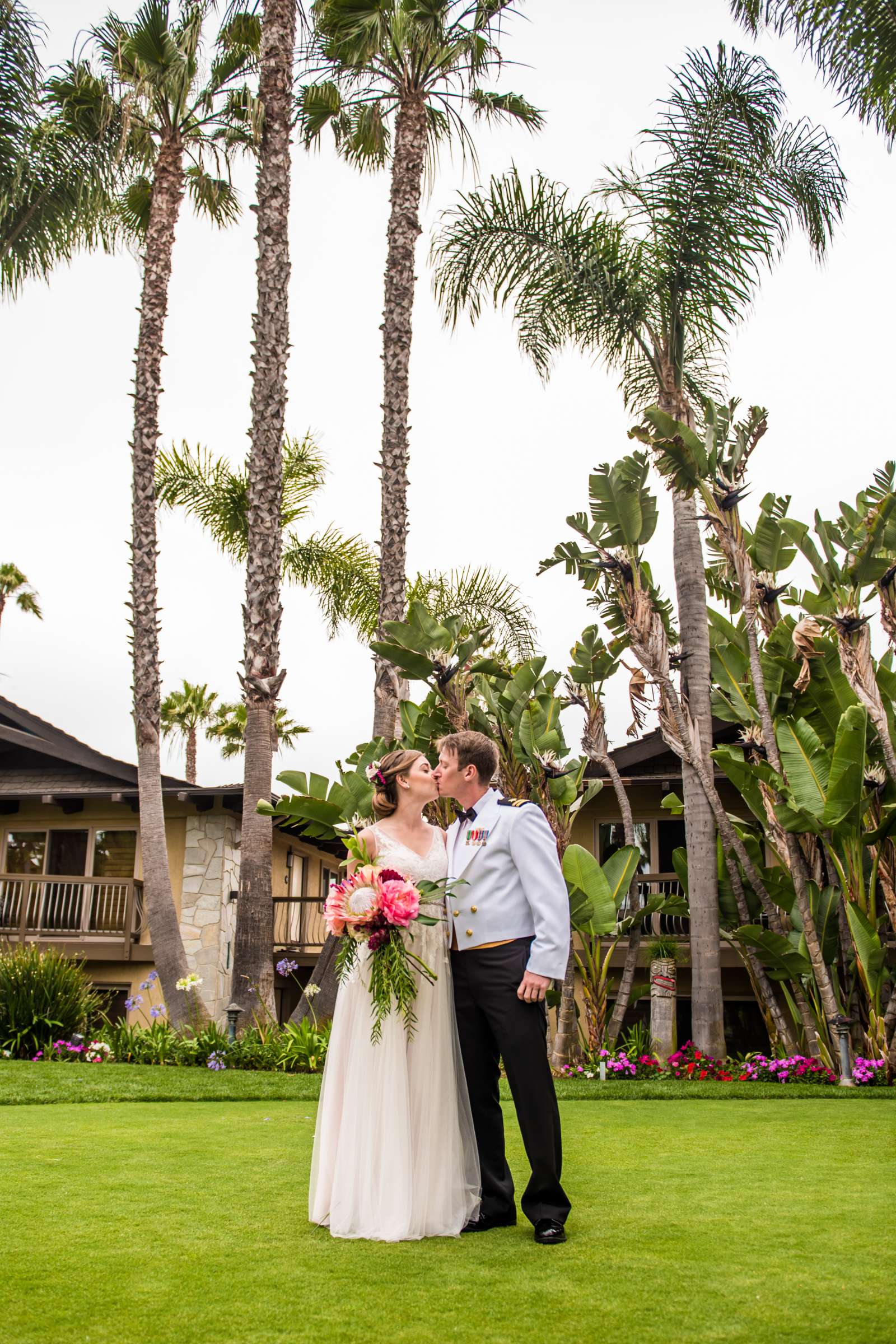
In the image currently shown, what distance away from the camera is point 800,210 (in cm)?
1470

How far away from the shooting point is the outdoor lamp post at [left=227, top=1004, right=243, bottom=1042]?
539 inches

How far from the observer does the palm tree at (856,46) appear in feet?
40.7

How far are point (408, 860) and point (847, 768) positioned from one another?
7.25 m

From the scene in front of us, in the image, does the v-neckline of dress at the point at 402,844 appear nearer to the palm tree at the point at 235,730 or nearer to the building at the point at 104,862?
the building at the point at 104,862

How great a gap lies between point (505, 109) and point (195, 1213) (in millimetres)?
17774

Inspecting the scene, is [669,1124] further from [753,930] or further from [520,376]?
[520,376]

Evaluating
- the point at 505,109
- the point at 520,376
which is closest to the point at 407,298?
the point at 520,376

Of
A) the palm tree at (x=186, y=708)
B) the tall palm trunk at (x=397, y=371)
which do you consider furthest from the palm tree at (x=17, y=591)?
the tall palm trunk at (x=397, y=371)

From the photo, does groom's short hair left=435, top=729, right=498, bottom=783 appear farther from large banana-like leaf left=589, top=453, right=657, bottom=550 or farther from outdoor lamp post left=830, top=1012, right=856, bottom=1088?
large banana-like leaf left=589, top=453, right=657, bottom=550

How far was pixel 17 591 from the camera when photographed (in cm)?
3272

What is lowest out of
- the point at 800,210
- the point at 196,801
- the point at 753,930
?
the point at 753,930

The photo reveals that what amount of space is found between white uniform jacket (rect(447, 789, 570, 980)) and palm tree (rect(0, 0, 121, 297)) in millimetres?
16611

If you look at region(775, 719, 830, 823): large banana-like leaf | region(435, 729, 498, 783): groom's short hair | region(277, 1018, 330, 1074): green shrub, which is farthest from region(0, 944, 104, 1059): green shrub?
region(435, 729, 498, 783): groom's short hair

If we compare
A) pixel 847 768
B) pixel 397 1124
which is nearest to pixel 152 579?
pixel 847 768
